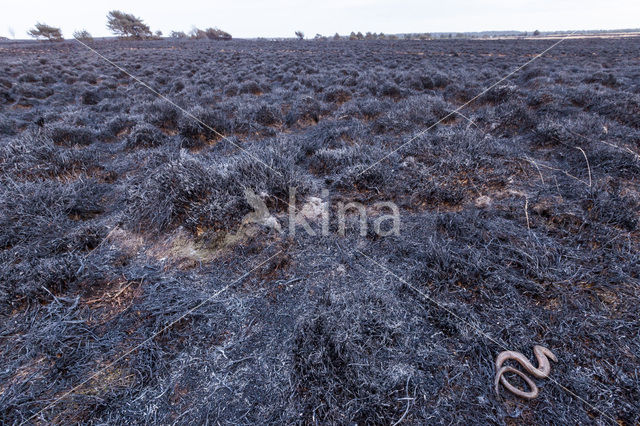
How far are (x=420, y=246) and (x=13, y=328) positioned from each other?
3.34m

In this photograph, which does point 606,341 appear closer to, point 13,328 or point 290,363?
point 290,363

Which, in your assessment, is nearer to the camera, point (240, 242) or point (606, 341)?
point (606, 341)

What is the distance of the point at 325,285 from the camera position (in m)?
2.16

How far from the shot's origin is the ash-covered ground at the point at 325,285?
147 cm

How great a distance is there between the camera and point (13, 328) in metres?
1.84

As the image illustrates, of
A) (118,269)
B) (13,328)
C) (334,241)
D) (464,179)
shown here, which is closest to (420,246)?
(334,241)

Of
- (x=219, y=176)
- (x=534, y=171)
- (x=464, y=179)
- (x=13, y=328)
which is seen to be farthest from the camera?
(x=534, y=171)

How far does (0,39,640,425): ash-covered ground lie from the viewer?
1.47 m

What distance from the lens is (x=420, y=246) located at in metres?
2.46

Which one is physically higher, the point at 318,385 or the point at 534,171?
the point at 534,171

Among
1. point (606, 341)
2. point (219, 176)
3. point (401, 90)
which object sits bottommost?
point (606, 341)

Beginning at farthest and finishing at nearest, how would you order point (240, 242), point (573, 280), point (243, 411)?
point (240, 242)
point (573, 280)
point (243, 411)

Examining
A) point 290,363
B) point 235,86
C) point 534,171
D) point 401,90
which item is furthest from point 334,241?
point 235,86

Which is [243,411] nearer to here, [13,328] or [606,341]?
[13,328]
